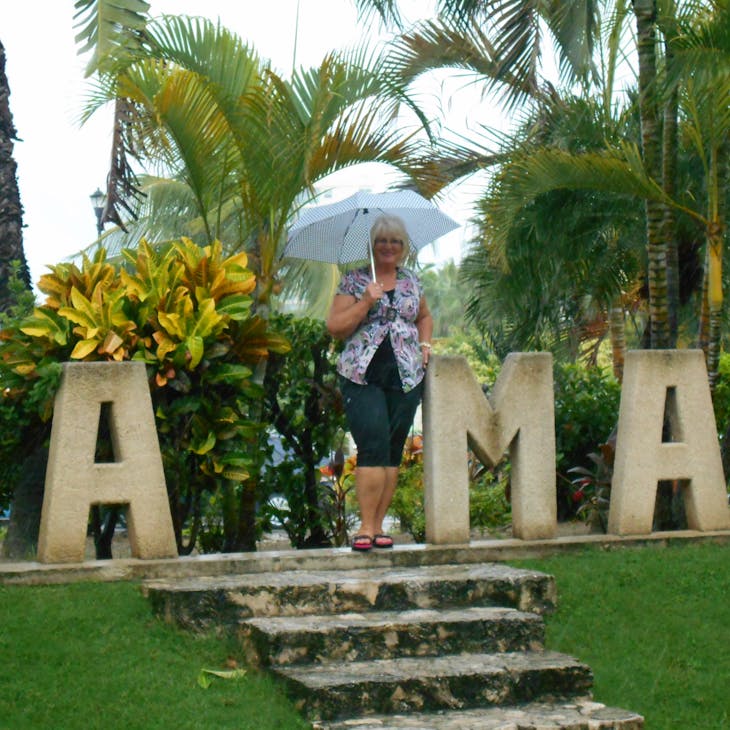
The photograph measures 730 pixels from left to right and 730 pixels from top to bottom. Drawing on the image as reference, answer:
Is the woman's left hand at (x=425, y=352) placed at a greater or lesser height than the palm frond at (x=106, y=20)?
lesser

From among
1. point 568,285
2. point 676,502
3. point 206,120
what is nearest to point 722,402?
point 568,285

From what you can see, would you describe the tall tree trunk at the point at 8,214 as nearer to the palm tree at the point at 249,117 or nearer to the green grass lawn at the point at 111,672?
the palm tree at the point at 249,117

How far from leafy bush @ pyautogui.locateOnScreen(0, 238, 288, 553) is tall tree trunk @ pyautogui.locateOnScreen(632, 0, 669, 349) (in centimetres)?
279

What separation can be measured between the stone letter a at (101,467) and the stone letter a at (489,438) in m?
1.55

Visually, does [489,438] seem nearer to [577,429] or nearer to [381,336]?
[381,336]

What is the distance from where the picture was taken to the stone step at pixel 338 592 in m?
5.99

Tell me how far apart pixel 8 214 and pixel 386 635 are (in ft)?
16.2

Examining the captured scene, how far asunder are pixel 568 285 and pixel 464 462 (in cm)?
724

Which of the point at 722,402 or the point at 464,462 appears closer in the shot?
the point at 464,462

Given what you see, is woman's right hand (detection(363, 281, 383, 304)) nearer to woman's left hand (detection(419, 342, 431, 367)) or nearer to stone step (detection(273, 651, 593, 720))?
woman's left hand (detection(419, 342, 431, 367))

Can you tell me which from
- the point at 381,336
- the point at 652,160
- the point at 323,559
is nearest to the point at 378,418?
the point at 381,336

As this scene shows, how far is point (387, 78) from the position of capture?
26.3ft

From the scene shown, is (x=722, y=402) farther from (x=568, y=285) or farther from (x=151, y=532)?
(x=151, y=532)

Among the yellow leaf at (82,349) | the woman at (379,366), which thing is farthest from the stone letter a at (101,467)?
the woman at (379,366)
